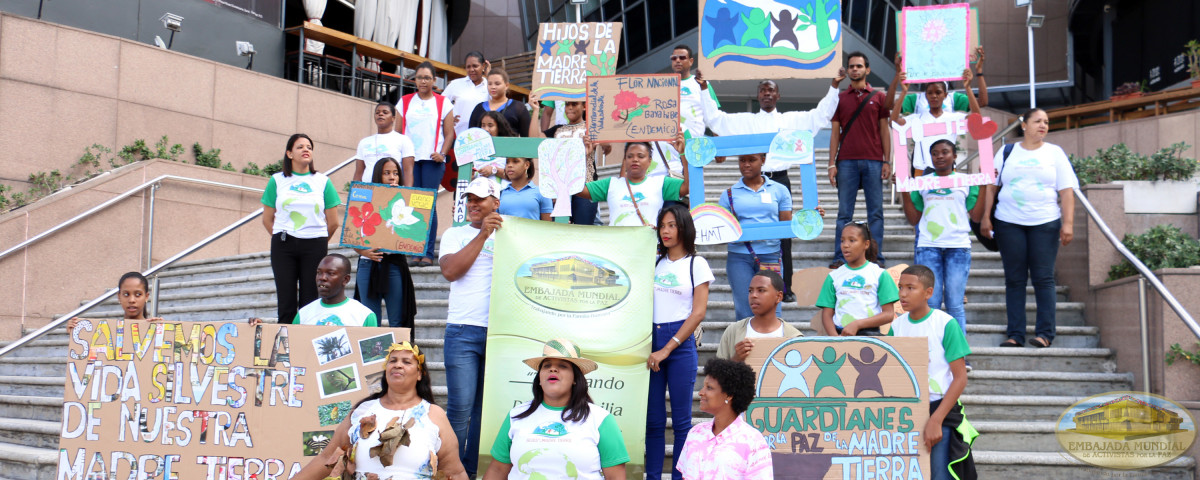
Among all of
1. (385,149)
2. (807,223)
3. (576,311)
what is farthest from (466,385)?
(385,149)

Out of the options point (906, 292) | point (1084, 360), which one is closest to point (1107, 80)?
point (1084, 360)

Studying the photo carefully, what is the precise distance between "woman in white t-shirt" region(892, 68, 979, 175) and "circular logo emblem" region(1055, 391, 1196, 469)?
2.29m

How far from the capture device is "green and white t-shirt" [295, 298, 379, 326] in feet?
19.5

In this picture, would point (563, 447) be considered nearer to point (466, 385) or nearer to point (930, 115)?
point (466, 385)

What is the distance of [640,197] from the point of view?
22.9 feet

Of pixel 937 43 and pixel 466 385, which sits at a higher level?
pixel 937 43

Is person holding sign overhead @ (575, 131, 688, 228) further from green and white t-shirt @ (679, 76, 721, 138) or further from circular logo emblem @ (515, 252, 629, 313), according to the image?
green and white t-shirt @ (679, 76, 721, 138)

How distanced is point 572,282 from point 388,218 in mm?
2157

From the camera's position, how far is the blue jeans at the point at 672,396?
18.9 ft

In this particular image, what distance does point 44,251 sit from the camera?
10719mm

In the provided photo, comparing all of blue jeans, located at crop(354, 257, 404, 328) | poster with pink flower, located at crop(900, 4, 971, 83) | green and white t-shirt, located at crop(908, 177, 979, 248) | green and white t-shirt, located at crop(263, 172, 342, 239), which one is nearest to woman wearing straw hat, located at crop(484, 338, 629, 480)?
blue jeans, located at crop(354, 257, 404, 328)

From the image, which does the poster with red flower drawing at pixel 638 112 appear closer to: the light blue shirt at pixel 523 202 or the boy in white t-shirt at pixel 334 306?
the light blue shirt at pixel 523 202

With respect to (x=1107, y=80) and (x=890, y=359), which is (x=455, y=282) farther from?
(x=1107, y=80)

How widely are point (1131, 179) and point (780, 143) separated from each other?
4.52 metres
